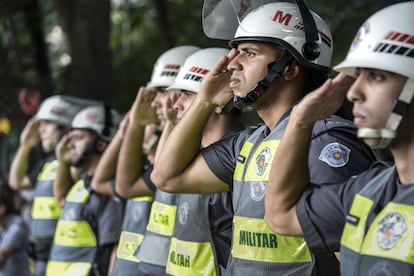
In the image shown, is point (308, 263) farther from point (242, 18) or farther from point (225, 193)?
point (242, 18)

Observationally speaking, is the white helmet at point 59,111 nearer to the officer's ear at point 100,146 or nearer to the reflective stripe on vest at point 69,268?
the officer's ear at point 100,146

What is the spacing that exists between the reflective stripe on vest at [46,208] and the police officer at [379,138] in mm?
5715

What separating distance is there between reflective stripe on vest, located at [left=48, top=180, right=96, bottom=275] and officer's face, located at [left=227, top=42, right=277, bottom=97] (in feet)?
11.2

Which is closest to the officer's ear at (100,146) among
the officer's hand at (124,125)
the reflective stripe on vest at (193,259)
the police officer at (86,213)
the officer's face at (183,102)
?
the police officer at (86,213)

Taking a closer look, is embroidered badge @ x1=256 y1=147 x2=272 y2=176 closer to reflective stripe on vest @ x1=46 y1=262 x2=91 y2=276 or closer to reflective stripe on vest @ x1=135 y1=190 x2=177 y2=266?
reflective stripe on vest @ x1=135 y1=190 x2=177 y2=266

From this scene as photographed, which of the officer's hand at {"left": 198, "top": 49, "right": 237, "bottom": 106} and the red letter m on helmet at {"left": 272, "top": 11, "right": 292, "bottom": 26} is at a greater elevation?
the red letter m on helmet at {"left": 272, "top": 11, "right": 292, "bottom": 26}

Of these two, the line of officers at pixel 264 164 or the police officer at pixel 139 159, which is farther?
the police officer at pixel 139 159

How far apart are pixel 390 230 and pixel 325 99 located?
60 centimetres

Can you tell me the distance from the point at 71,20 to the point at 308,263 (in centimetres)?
863

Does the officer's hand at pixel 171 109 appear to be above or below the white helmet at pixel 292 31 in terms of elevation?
below

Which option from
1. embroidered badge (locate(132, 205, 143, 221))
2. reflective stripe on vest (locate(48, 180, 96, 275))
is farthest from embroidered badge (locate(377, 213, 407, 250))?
reflective stripe on vest (locate(48, 180, 96, 275))

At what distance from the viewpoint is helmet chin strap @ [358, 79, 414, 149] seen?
3.65m

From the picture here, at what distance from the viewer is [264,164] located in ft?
15.4

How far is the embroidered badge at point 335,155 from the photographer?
438 centimetres
